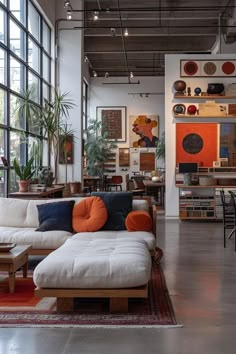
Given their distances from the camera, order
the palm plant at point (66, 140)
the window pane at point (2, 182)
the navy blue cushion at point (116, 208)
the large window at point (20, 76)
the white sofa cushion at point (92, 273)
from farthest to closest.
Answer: the palm plant at point (66, 140) → the large window at point (20, 76) → the window pane at point (2, 182) → the navy blue cushion at point (116, 208) → the white sofa cushion at point (92, 273)

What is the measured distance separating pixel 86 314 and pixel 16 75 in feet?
20.7

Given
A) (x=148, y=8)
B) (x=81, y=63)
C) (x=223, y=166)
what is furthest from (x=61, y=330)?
(x=148, y=8)

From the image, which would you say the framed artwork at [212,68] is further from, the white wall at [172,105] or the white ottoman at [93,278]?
the white ottoman at [93,278]

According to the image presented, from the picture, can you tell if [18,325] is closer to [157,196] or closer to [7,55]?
[7,55]

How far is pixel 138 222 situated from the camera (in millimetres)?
5965

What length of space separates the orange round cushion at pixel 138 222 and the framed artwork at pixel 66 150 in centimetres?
618

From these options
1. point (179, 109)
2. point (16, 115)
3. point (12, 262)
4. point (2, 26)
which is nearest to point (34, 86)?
point (16, 115)

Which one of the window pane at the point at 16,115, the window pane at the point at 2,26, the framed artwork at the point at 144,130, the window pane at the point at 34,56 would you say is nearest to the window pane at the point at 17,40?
the window pane at the point at 2,26

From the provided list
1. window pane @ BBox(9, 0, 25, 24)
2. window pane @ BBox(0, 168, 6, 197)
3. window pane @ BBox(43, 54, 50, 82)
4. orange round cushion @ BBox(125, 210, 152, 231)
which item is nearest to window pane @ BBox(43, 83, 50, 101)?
window pane @ BBox(43, 54, 50, 82)

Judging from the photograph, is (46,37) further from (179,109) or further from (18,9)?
(179,109)

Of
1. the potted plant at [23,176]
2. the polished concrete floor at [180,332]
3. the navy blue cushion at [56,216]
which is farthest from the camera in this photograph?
the potted plant at [23,176]

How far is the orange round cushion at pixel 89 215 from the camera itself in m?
6.00

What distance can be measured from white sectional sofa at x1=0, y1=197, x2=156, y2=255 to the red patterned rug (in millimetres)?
974

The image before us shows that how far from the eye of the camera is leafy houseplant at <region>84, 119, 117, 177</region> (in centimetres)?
1822
